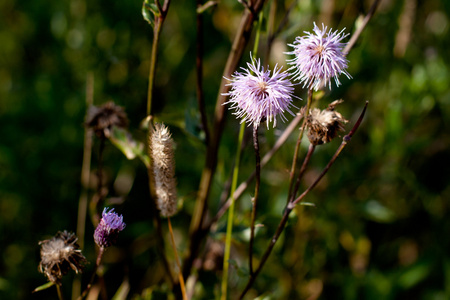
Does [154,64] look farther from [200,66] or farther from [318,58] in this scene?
[318,58]

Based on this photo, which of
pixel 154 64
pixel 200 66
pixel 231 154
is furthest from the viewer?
pixel 231 154

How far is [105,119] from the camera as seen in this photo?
3.24 feet

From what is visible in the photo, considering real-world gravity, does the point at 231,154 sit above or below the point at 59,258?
above

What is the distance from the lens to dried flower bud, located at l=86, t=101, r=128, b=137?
0.98 metres

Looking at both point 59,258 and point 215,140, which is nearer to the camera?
point 59,258

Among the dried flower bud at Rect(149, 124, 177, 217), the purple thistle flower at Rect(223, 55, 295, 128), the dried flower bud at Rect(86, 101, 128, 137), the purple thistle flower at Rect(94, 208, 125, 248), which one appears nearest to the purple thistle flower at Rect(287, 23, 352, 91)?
the purple thistle flower at Rect(223, 55, 295, 128)

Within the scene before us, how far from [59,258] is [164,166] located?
0.21 metres

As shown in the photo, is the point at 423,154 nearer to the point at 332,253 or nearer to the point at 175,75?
the point at 332,253

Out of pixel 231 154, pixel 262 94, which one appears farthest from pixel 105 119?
pixel 231 154

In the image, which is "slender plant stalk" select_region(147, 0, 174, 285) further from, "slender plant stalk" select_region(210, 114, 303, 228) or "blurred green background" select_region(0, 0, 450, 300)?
"blurred green background" select_region(0, 0, 450, 300)

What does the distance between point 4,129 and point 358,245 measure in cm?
129

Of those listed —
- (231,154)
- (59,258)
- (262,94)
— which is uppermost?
(231,154)

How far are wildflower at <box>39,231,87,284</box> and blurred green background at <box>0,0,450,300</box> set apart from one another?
1.80 ft

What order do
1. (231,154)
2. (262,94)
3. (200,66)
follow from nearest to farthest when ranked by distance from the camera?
(262,94), (200,66), (231,154)
